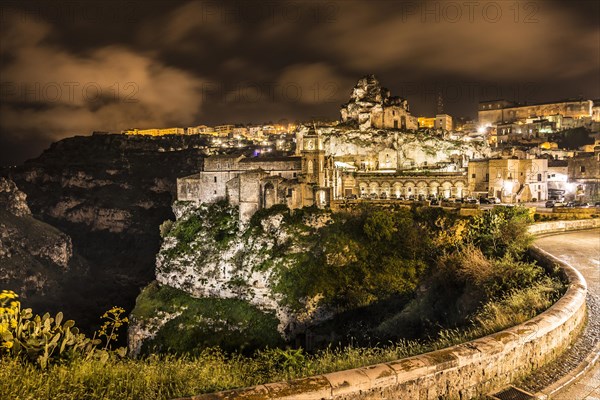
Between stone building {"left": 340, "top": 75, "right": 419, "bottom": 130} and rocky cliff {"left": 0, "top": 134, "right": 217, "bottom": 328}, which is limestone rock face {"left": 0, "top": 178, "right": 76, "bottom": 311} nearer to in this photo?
→ rocky cliff {"left": 0, "top": 134, "right": 217, "bottom": 328}

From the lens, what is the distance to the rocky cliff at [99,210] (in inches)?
2114

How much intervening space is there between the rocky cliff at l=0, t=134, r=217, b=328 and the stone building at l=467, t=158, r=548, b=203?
150 ft

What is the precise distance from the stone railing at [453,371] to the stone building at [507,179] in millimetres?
38722

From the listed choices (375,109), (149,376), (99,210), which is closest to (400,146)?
(375,109)

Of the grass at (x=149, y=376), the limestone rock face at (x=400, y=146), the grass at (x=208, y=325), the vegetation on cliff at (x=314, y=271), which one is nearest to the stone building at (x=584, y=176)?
the limestone rock face at (x=400, y=146)

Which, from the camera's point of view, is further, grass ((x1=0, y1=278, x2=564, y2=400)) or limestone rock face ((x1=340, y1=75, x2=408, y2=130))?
limestone rock face ((x1=340, y1=75, x2=408, y2=130))

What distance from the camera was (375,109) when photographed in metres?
64.4

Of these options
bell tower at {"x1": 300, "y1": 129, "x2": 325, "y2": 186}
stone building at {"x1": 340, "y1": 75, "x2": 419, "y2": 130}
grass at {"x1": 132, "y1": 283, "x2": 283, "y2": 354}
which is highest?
stone building at {"x1": 340, "y1": 75, "x2": 419, "y2": 130}

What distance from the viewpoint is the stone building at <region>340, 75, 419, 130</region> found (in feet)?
211

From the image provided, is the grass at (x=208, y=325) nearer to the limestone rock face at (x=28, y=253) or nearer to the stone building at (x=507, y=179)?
the stone building at (x=507, y=179)

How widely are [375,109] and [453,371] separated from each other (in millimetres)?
63322

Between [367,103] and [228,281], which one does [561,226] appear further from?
[367,103]

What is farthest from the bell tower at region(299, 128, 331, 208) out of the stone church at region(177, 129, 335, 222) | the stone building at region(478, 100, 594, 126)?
the stone building at region(478, 100, 594, 126)

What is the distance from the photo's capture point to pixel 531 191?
41344mm
